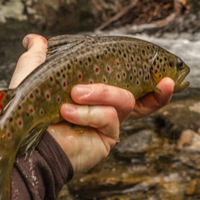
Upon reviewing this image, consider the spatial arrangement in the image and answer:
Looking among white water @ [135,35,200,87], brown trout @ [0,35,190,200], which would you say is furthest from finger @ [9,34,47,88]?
white water @ [135,35,200,87]

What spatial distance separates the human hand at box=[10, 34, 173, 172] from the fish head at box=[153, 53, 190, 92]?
505 millimetres

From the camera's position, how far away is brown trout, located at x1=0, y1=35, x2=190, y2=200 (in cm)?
147

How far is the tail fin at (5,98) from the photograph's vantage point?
58.3 inches

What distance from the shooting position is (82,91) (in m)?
1.79

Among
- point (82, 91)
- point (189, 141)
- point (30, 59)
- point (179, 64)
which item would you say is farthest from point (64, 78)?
point (189, 141)

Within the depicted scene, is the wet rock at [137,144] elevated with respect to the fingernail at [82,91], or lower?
lower

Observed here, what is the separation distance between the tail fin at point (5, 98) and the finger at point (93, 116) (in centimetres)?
35

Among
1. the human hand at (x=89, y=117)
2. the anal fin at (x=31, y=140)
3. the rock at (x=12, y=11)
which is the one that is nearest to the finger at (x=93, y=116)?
Answer: the human hand at (x=89, y=117)

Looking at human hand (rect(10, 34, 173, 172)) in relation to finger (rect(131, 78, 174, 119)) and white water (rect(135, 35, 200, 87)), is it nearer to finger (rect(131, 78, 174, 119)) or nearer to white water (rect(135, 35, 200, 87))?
finger (rect(131, 78, 174, 119))

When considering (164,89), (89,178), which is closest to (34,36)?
(164,89)

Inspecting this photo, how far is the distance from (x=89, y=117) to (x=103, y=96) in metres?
0.15

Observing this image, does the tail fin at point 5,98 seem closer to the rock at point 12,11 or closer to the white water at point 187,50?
the white water at point 187,50

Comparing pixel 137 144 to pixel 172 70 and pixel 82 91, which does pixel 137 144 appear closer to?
pixel 172 70

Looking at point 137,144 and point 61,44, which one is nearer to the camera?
point 61,44
